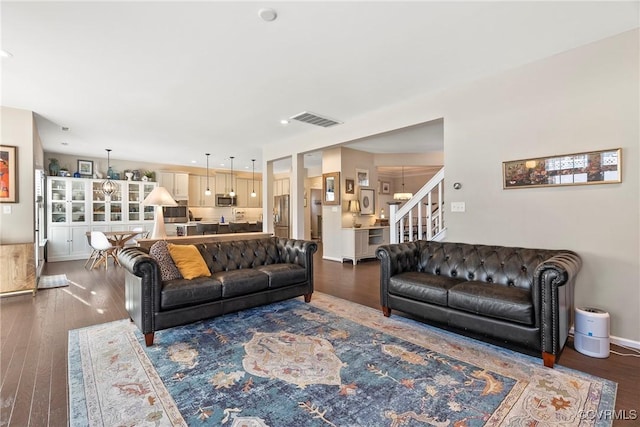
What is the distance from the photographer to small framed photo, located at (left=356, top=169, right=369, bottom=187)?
24.2 feet

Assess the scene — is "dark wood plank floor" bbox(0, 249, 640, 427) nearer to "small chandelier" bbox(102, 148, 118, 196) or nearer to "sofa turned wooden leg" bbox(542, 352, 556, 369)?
"sofa turned wooden leg" bbox(542, 352, 556, 369)

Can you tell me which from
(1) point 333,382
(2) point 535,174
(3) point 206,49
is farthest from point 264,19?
(2) point 535,174

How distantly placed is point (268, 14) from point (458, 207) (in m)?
2.93

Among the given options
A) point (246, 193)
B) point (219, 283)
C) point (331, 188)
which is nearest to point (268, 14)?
point (219, 283)

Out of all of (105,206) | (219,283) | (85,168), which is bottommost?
(219,283)

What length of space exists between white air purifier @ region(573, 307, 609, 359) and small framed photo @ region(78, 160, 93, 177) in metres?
10.1

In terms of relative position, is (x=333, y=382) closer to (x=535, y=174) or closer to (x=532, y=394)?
(x=532, y=394)

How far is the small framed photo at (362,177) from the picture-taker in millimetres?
7371

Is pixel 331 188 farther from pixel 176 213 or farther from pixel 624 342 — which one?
pixel 624 342

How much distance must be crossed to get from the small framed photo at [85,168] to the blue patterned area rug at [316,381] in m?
6.72

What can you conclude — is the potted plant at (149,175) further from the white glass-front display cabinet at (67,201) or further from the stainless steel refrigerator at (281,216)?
the stainless steel refrigerator at (281,216)

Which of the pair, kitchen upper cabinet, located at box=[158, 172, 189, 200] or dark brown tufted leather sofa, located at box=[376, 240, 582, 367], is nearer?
dark brown tufted leather sofa, located at box=[376, 240, 582, 367]

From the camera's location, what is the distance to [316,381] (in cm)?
212
